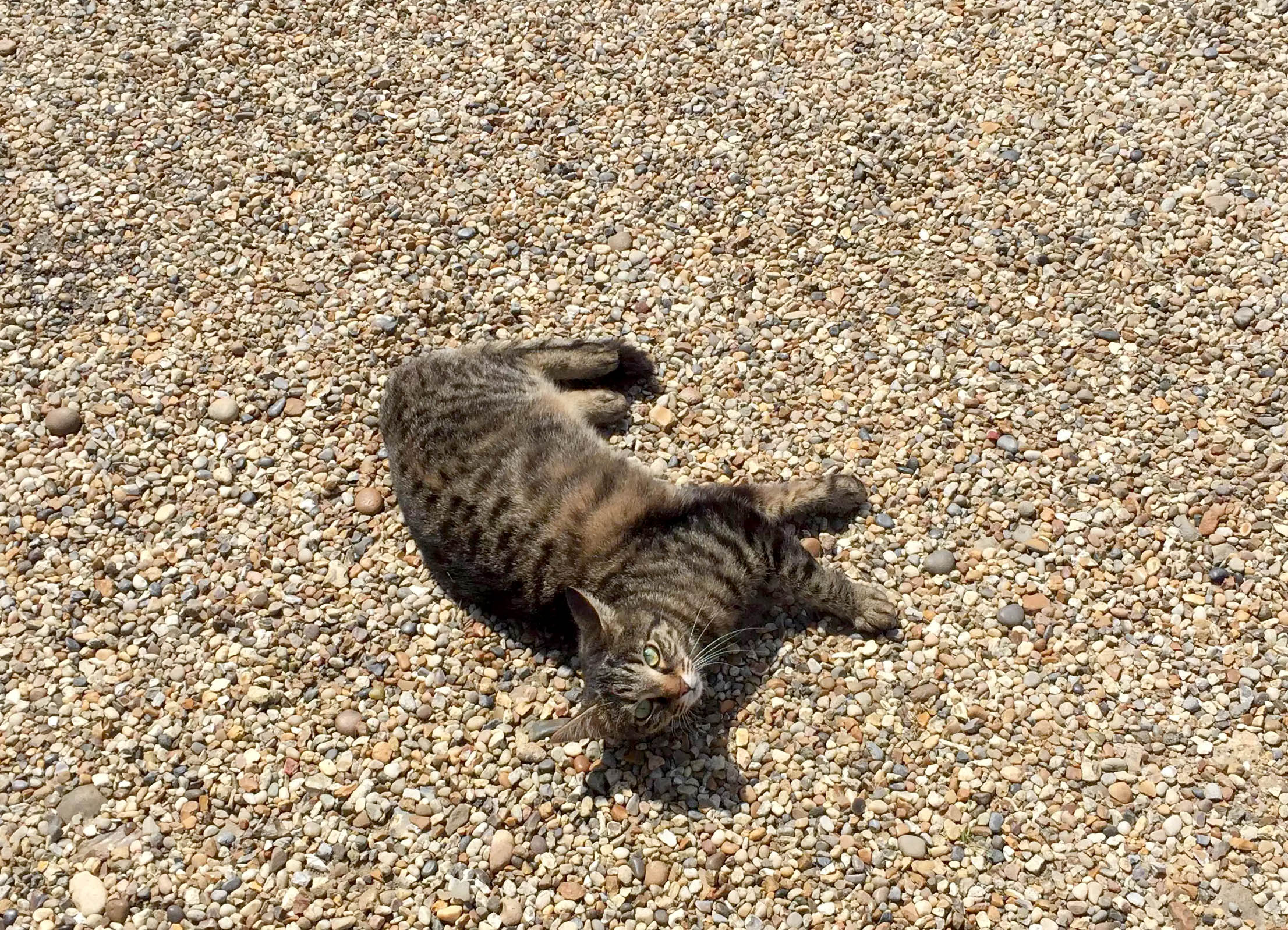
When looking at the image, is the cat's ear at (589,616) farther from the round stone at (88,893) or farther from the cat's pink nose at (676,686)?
the round stone at (88,893)

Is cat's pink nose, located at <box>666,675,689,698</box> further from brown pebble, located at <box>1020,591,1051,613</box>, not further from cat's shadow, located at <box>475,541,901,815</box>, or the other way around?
brown pebble, located at <box>1020,591,1051,613</box>

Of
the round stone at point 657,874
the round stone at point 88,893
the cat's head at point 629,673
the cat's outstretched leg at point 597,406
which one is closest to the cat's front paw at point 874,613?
the cat's head at point 629,673

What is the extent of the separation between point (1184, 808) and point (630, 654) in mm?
2598

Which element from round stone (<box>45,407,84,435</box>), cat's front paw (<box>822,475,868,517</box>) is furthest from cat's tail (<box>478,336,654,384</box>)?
round stone (<box>45,407,84,435</box>)

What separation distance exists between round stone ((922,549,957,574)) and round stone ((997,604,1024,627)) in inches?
13.7

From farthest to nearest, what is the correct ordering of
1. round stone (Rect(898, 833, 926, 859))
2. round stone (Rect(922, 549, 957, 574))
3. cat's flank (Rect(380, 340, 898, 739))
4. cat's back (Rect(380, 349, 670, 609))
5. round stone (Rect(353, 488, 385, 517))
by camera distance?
round stone (Rect(353, 488, 385, 517)) → round stone (Rect(922, 549, 957, 574)) → cat's back (Rect(380, 349, 670, 609)) → cat's flank (Rect(380, 340, 898, 739)) → round stone (Rect(898, 833, 926, 859))

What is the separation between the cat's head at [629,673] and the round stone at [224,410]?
2847mm

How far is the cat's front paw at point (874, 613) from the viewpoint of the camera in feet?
17.1

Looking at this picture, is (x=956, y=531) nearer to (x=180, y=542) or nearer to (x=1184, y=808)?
(x=1184, y=808)

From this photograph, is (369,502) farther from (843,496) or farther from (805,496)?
(843,496)

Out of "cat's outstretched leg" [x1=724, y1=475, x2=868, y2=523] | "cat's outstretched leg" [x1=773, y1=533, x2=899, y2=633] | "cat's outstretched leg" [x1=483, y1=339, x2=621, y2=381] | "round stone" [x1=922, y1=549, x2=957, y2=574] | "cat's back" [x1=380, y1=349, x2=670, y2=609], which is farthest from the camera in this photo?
"cat's outstretched leg" [x1=483, y1=339, x2=621, y2=381]

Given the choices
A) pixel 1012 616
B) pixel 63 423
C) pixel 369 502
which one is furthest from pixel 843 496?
pixel 63 423

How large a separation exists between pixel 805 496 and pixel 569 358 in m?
1.65

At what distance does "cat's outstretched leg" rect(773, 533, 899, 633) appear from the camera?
5203mm
